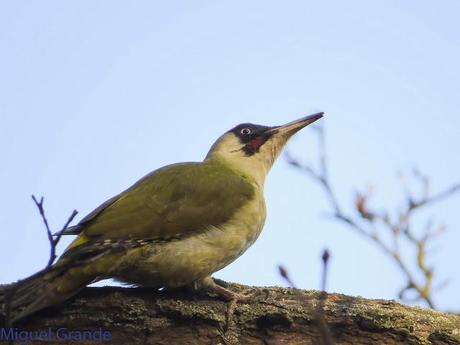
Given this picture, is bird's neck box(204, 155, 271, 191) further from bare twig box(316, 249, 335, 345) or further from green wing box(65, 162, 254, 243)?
bare twig box(316, 249, 335, 345)

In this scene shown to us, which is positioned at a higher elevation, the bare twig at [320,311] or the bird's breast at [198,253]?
the bare twig at [320,311]

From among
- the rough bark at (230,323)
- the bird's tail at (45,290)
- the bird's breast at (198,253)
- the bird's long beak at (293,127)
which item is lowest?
the rough bark at (230,323)

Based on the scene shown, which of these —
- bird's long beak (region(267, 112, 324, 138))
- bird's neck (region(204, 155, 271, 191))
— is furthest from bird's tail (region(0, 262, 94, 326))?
bird's long beak (region(267, 112, 324, 138))

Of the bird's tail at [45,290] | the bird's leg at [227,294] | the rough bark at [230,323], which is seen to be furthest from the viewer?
the bird's leg at [227,294]

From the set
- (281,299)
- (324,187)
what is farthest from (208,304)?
(324,187)

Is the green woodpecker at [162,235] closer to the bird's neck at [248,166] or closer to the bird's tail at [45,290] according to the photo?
the bird's tail at [45,290]

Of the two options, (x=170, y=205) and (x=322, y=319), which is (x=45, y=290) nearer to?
(x=170, y=205)

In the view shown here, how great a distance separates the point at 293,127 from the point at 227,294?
2652 mm

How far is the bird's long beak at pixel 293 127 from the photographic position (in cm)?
657

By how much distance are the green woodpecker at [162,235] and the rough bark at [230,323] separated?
0.12 m

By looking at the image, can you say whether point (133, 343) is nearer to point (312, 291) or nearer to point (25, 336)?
point (25, 336)

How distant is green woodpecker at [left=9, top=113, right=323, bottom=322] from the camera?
393 centimetres

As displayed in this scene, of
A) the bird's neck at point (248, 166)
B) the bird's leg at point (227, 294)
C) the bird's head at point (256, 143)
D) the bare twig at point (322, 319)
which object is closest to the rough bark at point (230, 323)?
the bird's leg at point (227, 294)

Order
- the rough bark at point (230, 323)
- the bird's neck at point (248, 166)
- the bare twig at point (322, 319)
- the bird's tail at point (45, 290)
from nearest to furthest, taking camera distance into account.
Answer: the bare twig at point (322, 319) < the bird's tail at point (45, 290) < the rough bark at point (230, 323) < the bird's neck at point (248, 166)
